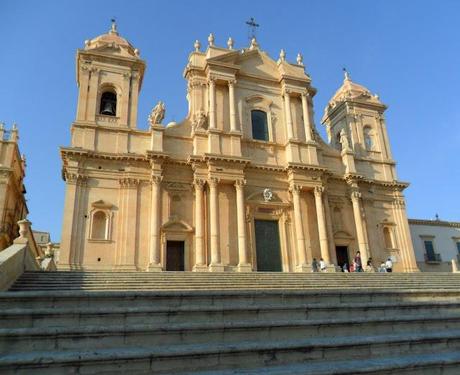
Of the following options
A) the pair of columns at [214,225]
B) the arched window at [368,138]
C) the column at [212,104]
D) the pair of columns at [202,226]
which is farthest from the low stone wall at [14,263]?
the arched window at [368,138]

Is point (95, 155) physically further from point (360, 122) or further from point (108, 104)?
point (360, 122)

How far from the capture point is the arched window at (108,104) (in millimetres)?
21138

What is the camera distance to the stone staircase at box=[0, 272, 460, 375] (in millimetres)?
5051

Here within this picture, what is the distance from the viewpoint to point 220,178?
20.2 metres

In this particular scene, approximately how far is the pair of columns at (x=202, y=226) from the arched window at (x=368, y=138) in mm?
11227

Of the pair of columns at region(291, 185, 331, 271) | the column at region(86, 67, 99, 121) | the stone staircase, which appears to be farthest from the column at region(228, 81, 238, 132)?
the stone staircase

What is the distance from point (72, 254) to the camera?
17500mm

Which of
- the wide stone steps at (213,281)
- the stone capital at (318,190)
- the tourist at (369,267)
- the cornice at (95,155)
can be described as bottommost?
the wide stone steps at (213,281)

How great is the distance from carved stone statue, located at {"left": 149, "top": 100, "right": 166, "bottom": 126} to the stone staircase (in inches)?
596

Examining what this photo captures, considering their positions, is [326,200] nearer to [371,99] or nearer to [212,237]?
[212,237]

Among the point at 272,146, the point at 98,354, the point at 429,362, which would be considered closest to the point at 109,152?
the point at 272,146

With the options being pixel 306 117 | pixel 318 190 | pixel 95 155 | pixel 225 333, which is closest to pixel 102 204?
pixel 95 155

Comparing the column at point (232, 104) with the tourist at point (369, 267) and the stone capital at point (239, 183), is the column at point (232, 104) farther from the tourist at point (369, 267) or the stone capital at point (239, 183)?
the tourist at point (369, 267)

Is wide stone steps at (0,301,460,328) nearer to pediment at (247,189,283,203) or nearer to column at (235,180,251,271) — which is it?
column at (235,180,251,271)
